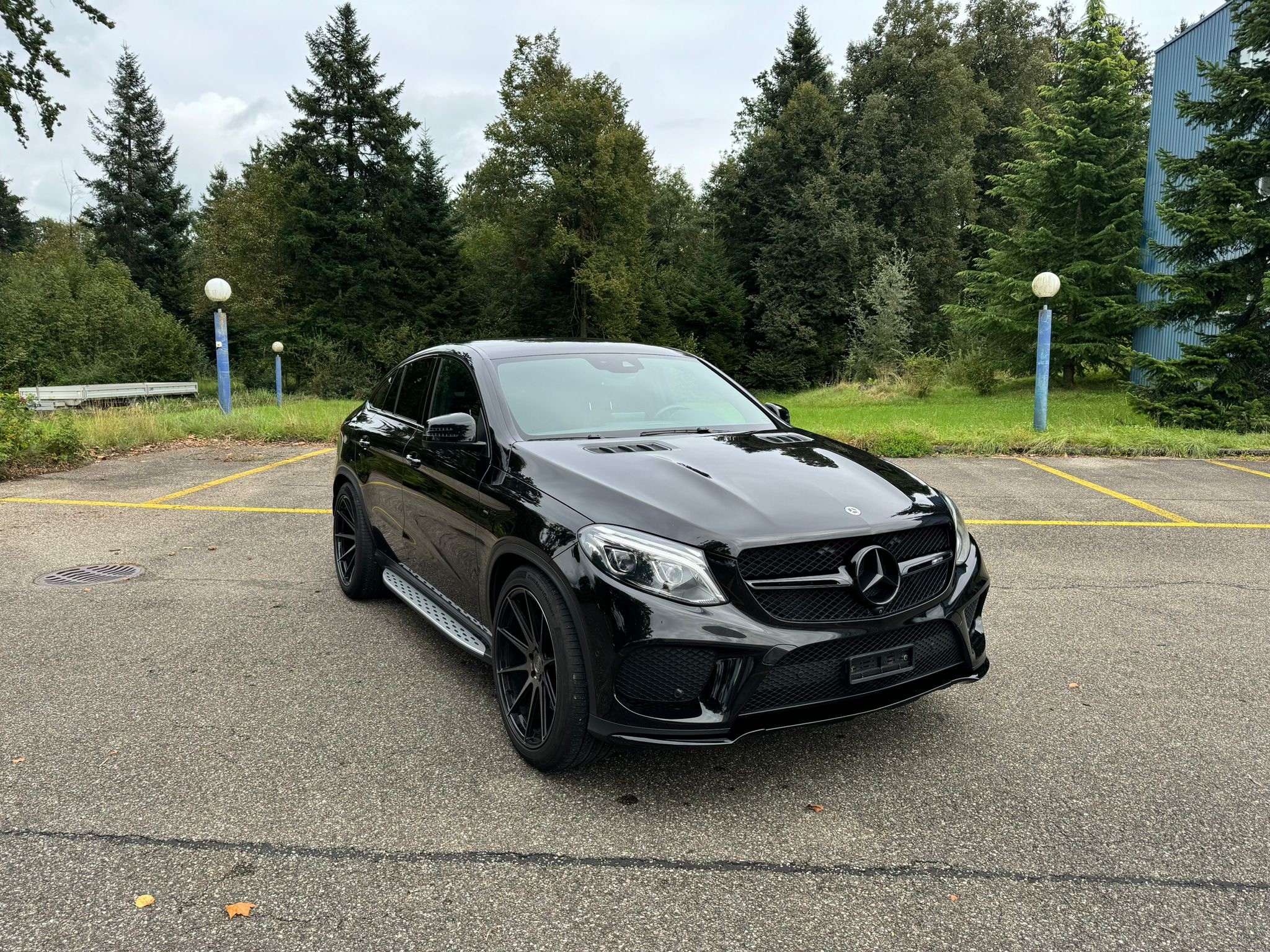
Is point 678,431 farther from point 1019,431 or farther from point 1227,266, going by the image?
point 1227,266

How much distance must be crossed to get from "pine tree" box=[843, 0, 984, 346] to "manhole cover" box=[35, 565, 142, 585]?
44.5m

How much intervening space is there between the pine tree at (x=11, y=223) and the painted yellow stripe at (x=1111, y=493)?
76088 mm

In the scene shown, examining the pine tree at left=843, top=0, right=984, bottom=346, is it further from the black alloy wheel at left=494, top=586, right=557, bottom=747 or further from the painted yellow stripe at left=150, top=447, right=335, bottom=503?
the black alloy wheel at left=494, top=586, right=557, bottom=747

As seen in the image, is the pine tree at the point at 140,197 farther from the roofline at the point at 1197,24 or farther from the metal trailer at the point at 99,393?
the roofline at the point at 1197,24

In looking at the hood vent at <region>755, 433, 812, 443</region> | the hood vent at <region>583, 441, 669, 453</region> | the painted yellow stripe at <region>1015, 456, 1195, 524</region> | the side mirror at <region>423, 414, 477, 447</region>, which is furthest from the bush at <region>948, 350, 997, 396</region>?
the side mirror at <region>423, 414, 477, 447</region>

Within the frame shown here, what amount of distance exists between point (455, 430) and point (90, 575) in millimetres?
3906

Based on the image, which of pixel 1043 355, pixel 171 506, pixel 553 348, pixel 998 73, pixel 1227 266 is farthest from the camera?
pixel 998 73

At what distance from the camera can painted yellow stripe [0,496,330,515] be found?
8664 mm

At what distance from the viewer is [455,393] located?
4.46m

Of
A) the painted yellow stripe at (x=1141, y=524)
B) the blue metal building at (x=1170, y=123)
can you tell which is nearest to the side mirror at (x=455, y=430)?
the painted yellow stripe at (x=1141, y=524)

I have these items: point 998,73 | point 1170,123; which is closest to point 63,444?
point 1170,123

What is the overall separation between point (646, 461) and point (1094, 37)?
94.9 ft

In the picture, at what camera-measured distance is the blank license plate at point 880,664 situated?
2.94 metres

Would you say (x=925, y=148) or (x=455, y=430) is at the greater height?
(x=925, y=148)
